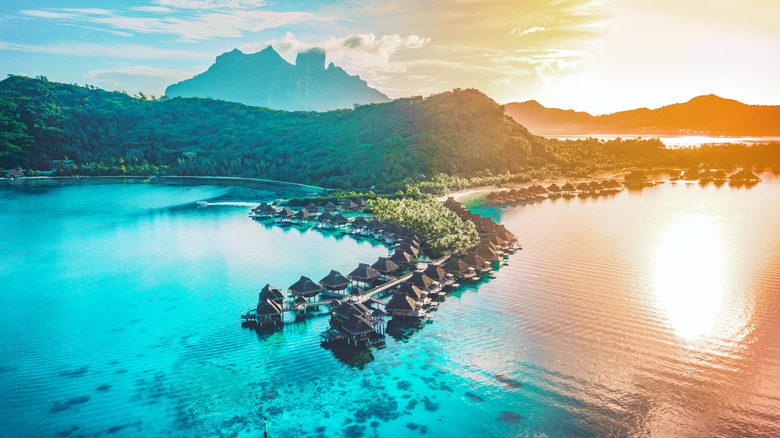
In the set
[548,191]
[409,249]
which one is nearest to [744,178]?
[548,191]

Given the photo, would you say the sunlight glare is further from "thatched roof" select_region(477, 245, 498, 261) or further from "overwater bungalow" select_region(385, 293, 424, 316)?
"overwater bungalow" select_region(385, 293, 424, 316)

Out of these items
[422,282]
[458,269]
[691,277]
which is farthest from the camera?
[691,277]

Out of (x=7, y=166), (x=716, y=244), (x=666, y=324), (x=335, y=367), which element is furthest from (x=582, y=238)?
(x=7, y=166)

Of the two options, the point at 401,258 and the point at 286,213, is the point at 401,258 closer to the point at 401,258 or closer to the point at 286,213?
the point at 401,258

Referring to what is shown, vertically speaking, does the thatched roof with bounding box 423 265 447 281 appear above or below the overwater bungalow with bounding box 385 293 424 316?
above

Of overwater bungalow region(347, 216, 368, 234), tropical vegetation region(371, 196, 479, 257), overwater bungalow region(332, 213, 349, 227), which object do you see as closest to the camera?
tropical vegetation region(371, 196, 479, 257)

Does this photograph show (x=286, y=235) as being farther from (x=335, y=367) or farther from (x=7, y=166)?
(x=7, y=166)

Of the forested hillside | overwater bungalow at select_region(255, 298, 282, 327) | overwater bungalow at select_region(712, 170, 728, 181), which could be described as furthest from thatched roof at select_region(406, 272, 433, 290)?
overwater bungalow at select_region(712, 170, 728, 181)

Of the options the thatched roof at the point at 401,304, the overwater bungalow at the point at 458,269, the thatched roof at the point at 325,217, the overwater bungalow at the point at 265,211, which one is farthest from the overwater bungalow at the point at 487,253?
the overwater bungalow at the point at 265,211
